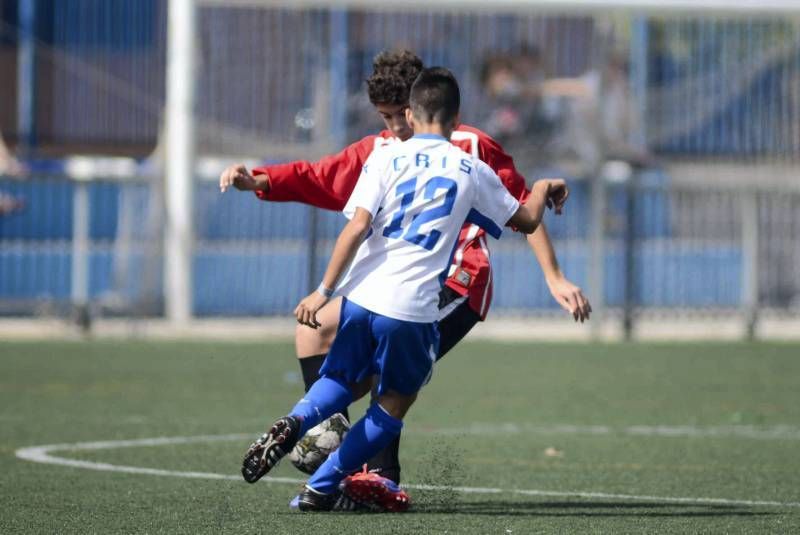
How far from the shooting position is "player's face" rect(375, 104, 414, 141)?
6.53 meters

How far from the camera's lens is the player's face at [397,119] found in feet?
21.4

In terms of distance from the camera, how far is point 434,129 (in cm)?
597

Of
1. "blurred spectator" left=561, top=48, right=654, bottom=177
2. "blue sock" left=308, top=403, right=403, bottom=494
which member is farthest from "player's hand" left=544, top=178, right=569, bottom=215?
"blurred spectator" left=561, top=48, right=654, bottom=177

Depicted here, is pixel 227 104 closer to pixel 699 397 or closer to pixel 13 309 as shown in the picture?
pixel 13 309

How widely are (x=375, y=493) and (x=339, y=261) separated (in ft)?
3.24

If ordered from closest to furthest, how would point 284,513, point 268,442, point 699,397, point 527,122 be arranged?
Result: point 268,442, point 284,513, point 699,397, point 527,122

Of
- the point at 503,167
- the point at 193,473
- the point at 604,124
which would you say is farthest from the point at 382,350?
the point at 604,124

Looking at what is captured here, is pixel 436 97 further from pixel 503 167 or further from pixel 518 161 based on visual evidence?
pixel 518 161

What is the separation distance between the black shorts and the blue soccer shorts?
342mm

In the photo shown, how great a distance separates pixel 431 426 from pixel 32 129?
1351 cm

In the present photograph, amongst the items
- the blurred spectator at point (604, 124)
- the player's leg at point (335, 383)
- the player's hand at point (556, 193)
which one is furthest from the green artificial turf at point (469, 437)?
the blurred spectator at point (604, 124)

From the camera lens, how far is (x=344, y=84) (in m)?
17.6

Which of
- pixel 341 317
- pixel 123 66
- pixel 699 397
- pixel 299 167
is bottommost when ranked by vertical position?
pixel 699 397

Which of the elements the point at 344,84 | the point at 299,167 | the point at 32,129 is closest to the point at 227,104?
the point at 344,84
